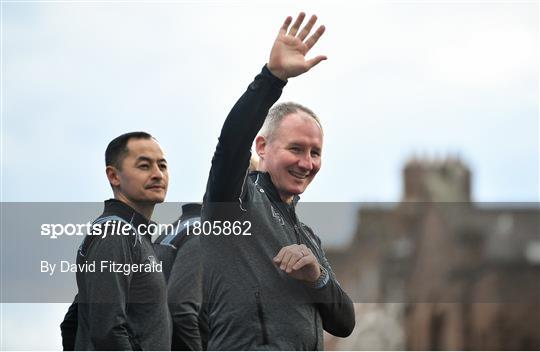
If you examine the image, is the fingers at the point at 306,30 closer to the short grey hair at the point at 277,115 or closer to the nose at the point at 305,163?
the short grey hair at the point at 277,115

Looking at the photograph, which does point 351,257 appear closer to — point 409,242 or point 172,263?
point 409,242

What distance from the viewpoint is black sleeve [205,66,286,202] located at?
19.9ft

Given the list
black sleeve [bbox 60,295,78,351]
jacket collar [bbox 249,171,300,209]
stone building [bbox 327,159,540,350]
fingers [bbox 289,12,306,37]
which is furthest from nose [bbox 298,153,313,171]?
stone building [bbox 327,159,540,350]

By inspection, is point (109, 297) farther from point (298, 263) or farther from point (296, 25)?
point (296, 25)

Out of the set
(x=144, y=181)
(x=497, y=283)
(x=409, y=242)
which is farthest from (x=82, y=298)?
(x=409, y=242)

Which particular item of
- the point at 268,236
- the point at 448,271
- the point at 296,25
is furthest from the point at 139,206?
the point at 448,271

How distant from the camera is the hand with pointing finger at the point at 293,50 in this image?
6.09 metres

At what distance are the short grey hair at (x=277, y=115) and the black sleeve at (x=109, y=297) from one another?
0.83m

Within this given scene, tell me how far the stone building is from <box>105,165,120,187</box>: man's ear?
37.8m

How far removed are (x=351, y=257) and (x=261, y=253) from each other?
49562 mm

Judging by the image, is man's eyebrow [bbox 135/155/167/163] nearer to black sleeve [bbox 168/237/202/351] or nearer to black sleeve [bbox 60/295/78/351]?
black sleeve [bbox 168/237/202/351]

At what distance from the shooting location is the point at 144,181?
686cm

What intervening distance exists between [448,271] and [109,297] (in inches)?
1905
